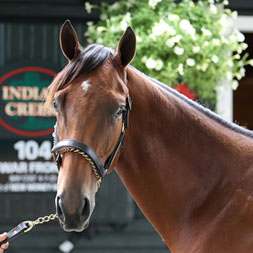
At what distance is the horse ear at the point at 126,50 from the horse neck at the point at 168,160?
88mm

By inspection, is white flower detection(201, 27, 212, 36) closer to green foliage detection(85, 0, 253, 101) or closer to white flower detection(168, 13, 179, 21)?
green foliage detection(85, 0, 253, 101)

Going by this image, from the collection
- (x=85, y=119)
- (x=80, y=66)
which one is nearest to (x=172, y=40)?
(x=80, y=66)

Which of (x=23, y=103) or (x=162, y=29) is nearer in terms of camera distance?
(x=162, y=29)

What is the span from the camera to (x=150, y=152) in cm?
219

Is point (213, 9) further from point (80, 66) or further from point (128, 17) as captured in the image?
point (80, 66)

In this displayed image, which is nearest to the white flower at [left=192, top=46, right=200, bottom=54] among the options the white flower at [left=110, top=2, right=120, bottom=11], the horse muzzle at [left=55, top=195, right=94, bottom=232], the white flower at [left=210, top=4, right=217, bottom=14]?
the white flower at [left=210, top=4, right=217, bottom=14]

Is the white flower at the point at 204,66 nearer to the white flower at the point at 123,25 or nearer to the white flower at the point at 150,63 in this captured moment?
the white flower at the point at 150,63

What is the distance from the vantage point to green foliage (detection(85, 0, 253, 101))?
436 cm

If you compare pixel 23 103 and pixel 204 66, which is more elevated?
pixel 204 66

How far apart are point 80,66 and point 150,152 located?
44 centimetres

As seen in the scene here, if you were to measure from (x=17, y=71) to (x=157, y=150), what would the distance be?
3.69 metres

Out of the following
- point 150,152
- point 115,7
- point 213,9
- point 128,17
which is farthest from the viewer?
point 115,7

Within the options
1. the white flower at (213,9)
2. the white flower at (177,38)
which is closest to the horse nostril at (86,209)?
the white flower at (177,38)

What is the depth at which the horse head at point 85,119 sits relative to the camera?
192 cm
